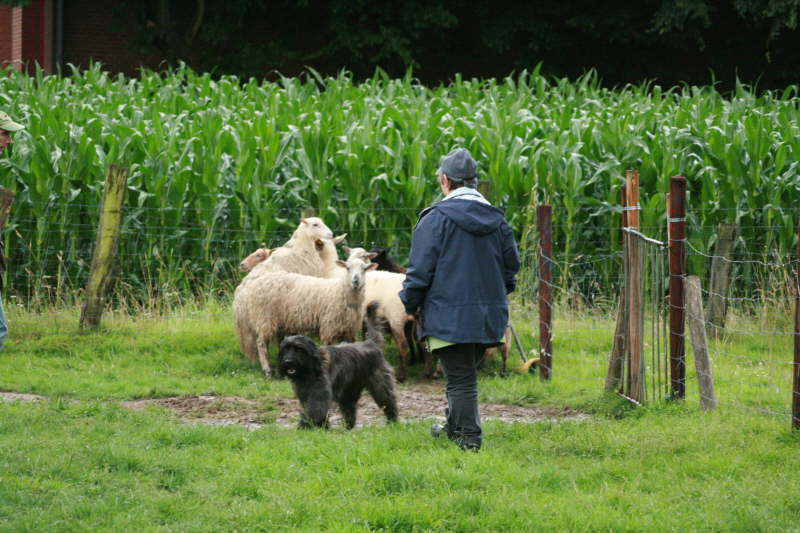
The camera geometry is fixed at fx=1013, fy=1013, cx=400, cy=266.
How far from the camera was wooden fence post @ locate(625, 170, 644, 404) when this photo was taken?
800 centimetres

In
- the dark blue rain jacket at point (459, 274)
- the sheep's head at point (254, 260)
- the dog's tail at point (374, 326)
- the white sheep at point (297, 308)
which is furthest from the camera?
the sheep's head at point (254, 260)

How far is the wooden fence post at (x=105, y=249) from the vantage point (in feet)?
36.8

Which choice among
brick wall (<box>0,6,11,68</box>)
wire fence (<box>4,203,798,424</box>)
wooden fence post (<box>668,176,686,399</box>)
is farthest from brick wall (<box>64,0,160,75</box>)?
wooden fence post (<box>668,176,686,399</box>)

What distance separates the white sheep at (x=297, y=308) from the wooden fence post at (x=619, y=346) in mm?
2329

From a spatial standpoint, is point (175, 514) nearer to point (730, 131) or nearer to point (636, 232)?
point (636, 232)

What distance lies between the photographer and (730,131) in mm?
14375

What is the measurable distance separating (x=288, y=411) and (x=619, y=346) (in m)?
2.85

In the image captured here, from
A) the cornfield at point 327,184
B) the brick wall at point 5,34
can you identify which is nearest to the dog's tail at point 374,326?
the cornfield at point 327,184

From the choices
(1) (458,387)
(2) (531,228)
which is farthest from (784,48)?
(1) (458,387)

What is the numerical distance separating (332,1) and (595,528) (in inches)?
874

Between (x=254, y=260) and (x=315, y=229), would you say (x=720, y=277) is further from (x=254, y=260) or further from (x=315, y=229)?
→ (x=254, y=260)

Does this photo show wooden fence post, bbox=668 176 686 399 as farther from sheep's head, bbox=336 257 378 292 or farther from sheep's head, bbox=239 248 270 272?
sheep's head, bbox=239 248 270 272

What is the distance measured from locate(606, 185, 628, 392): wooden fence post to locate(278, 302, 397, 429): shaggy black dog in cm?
196

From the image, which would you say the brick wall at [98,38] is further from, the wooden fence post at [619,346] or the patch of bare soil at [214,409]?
the wooden fence post at [619,346]
